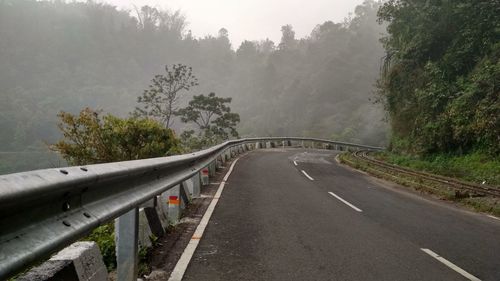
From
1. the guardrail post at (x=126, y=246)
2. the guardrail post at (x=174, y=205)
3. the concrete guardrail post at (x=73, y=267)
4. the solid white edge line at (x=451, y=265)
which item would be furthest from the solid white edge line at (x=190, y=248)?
the solid white edge line at (x=451, y=265)

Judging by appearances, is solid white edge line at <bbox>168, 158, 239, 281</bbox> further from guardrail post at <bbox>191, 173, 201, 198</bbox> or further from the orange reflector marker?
guardrail post at <bbox>191, 173, 201, 198</bbox>

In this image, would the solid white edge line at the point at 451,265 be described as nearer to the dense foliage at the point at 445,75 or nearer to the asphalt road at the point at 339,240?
the asphalt road at the point at 339,240

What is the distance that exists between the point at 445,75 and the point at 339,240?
18.1m

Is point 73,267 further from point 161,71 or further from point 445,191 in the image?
point 161,71

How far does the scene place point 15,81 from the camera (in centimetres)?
15500

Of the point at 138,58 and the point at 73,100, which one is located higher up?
the point at 138,58

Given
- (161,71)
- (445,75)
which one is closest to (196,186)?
(445,75)

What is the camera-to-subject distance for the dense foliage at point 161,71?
98312mm

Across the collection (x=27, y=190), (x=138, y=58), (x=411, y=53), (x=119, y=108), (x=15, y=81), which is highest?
(x=138, y=58)

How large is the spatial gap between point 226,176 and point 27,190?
41.1 ft

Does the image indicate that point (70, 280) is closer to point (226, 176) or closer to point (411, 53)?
point (226, 176)

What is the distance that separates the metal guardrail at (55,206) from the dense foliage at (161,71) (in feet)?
233

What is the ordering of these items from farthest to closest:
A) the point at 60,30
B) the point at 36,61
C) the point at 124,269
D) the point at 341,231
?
the point at 60,30 < the point at 36,61 < the point at 341,231 < the point at 124,269

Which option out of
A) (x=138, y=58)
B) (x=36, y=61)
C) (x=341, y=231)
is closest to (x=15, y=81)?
(x=36, y=61)
